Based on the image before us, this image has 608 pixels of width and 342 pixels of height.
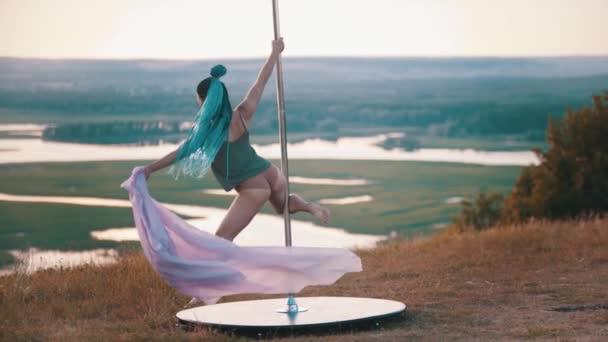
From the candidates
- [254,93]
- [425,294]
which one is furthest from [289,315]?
[425,294]

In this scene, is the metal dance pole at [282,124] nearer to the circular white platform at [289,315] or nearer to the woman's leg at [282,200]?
the woman's leg at [282,200]

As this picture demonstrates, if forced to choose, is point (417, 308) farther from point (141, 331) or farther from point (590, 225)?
point (590, 225)

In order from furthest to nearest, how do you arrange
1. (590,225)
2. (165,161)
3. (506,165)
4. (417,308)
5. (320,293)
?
(506,165) → (590,225) → (320,293) → (417,308) → (165,161)

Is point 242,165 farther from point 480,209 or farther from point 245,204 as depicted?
point 480,209

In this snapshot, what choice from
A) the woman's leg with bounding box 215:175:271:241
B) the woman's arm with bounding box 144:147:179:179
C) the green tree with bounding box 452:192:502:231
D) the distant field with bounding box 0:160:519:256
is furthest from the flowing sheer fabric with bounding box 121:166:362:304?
the distant field with bounding box 0:160:519:256

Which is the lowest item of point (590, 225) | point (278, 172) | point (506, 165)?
point (506, 165)

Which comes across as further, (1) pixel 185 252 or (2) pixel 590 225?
(2) pixel 590 225

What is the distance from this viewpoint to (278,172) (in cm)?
882

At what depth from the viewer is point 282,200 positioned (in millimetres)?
8953

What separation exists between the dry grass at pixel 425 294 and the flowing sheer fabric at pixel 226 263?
405 mm

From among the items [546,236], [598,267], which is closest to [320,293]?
[598,267]

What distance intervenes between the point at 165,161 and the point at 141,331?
1442 mm

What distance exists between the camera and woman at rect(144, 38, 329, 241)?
28.3 feet

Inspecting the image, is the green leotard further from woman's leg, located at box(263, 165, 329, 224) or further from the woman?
woman's leg, located at box(263, 165, 329, 224)
